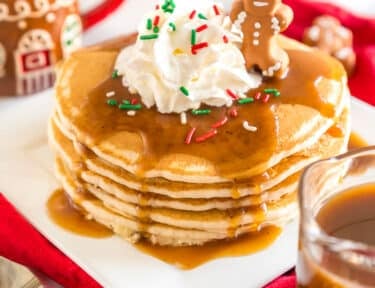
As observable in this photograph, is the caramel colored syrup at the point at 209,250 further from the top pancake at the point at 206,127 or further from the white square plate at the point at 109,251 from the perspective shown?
the top pancake at the point at 206,127

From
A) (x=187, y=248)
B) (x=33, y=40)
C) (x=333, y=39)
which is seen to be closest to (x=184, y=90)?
(x=187, y=248)

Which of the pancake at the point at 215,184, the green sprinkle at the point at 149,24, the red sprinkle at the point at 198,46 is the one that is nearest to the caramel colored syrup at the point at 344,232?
the pancake at the point at 215,184

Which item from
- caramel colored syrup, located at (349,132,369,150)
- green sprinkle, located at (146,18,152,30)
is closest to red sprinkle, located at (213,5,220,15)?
green sprinkle, located at (146,18,152,30)

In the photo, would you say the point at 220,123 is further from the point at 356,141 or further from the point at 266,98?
the point at 356,141

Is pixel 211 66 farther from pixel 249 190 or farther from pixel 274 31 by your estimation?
pixel 249 190

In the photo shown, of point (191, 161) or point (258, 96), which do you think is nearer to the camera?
point (191, 161)

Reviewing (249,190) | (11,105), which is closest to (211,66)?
(249,190)
